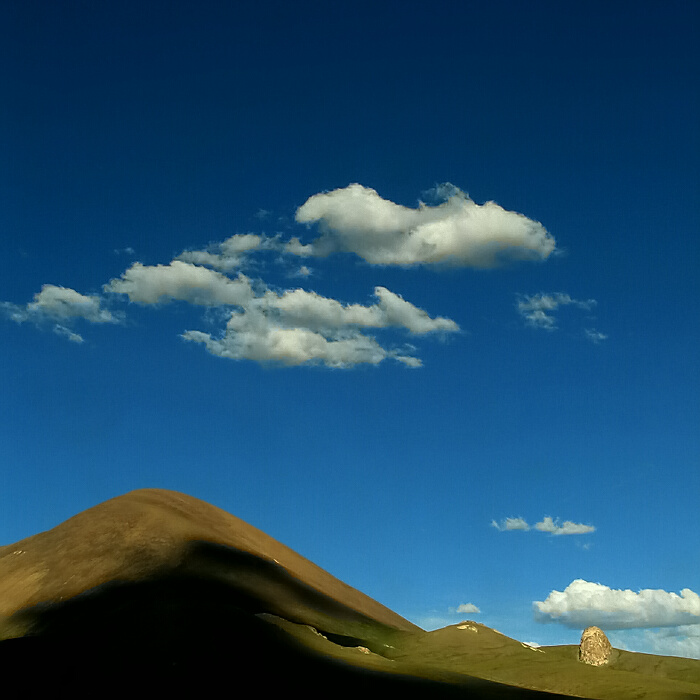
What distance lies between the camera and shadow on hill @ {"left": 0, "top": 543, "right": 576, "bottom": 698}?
7719cm

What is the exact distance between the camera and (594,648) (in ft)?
353

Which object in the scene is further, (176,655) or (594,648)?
(594,648)

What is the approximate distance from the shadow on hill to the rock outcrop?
83.1 feet

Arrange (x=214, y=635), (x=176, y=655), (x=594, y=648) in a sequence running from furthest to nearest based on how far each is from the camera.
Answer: (x=594, y=648) < (x=214, y=635) < (x=176, y=655)

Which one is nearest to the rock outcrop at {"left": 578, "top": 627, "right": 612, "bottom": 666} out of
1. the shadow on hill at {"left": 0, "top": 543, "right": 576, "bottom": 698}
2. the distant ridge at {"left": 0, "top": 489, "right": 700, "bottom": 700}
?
the distant ridge at {"left": 0, "top": 489, "right": 700, "bottom": 700}

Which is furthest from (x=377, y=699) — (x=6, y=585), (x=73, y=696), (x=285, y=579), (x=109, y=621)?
(x=6, y=585)

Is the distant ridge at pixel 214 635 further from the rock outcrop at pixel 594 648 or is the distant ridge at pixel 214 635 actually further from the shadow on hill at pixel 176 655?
the rock outcrop at pixel 594 648

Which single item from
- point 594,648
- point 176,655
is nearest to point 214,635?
point 176,655

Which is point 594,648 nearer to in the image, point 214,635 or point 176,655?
point 214,635

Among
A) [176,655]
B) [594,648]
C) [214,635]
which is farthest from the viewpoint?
[594,648]

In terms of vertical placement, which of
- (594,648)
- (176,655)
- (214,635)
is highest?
(214,635)

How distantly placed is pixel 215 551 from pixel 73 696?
66.9 m

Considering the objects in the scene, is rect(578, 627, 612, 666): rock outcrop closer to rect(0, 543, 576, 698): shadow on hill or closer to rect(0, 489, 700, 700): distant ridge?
rect(0, 489, 700, 700): distant ridge

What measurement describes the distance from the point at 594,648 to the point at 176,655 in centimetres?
5793
